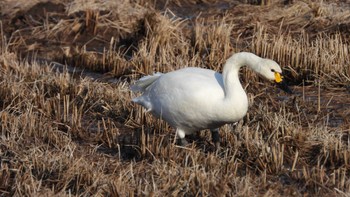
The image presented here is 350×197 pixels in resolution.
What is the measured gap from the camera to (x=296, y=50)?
8820 mm

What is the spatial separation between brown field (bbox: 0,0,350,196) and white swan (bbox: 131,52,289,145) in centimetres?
22

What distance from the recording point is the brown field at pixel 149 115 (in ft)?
19.7

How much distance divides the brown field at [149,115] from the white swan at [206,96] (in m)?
0.22

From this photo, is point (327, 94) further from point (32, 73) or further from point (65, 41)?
point (65, 41)

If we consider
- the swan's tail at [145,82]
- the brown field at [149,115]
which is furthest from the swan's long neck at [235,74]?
the swan's tail at [145,82]

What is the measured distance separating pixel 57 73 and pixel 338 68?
8.69 ft

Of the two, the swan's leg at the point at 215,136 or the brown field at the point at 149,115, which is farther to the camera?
the swan's leg at the point at 215,136

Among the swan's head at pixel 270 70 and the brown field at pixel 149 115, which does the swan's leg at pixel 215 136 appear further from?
the swan's head at pixel 270 70

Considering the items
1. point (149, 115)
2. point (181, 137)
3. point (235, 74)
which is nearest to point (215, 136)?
point (181, 137)

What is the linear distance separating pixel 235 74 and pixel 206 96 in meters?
0.31

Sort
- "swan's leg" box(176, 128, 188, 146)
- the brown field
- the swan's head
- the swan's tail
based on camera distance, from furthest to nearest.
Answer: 1. the swan's tail
2. "swan's leg" box(176, 128, 188, 146)
3. the swan's head
4. the brown field

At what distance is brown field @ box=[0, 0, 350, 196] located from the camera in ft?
19.7

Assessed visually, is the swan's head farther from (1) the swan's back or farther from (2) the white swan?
(1) the swan's back

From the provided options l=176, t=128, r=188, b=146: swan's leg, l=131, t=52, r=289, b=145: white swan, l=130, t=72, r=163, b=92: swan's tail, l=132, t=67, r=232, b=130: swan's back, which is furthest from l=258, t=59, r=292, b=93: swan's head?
l=130, t=72, r=163, b=92: swan's tail
